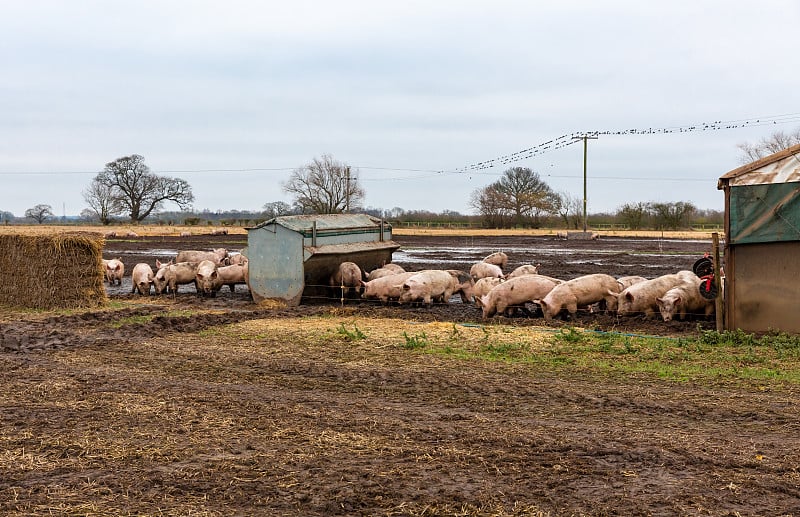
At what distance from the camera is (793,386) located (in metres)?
8.74

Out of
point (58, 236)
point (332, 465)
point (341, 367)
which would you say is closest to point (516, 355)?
point (341, 367)

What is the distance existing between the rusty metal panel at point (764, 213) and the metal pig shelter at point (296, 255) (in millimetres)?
8621

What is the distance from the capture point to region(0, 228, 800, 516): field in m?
5.48

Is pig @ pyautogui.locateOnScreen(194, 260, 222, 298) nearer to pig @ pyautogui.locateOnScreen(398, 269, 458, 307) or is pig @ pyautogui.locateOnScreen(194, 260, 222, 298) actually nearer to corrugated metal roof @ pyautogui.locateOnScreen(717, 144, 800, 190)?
pig @ pyautogui.locateOnScreen(398, 269, 458, 307)

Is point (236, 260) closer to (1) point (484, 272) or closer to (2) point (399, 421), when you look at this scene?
(1) point (484, 272)

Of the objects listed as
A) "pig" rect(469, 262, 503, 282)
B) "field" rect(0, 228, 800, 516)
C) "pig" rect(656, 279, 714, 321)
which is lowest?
"field" rect(0, 228, 800, 516)

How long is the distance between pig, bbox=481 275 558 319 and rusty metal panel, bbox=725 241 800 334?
3751 millimetres

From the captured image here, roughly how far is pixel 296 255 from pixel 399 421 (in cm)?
1068

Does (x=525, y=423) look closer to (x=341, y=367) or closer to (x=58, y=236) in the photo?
(x=341, y=367)

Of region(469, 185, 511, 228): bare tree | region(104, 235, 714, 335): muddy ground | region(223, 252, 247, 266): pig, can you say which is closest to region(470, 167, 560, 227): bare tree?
region(469, 185, 511, 228): bare tree

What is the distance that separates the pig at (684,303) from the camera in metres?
13.8

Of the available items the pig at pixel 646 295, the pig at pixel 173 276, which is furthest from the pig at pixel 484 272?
the pig at pixel 173 276

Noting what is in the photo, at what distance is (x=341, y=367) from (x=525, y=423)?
11.3ft

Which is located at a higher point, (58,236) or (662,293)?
(58,236)
